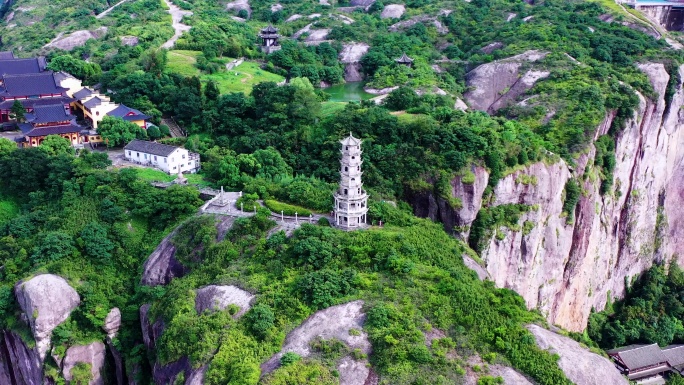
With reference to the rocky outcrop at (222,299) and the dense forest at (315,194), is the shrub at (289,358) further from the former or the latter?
the rocky outcrop at (222,299)

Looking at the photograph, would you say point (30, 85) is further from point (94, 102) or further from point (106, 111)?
point (106, 111)

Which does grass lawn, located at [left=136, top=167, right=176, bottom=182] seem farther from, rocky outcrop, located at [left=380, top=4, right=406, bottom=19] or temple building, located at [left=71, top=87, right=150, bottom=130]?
rocky outcrop, located at [left=380, top=4, right=406, bottom=19]

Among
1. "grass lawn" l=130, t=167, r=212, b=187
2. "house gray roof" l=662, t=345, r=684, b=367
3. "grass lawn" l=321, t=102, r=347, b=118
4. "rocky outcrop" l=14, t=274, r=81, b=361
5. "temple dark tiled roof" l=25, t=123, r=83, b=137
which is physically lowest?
"house gray roof" l=662, t=345, r=684, b=367

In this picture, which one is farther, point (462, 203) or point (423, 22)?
point (423, 22)

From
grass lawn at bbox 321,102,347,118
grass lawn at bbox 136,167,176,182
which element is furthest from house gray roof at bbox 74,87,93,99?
grass lawn at bbox 321,102,347,118

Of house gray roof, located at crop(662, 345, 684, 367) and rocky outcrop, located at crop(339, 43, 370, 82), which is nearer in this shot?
house gray roof, located at crop(662, 345, 684, 367)

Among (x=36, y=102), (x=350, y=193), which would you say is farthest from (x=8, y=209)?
(x=350, y=193)
